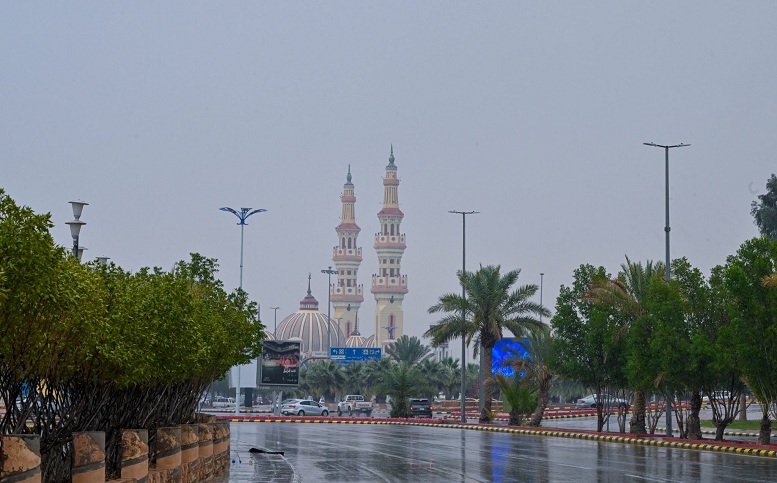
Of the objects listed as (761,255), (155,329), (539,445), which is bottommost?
(539,445)

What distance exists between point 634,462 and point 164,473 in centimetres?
1479

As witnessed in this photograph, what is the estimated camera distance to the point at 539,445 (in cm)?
3875

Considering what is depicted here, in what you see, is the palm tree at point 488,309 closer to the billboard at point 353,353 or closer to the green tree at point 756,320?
the green tree at point 756,320

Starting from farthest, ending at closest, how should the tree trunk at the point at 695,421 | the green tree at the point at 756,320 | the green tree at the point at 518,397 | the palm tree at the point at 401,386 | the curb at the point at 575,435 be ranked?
the palm tree at the point at 401,386 < the green tree at the point at 518,397 < the tree trunk at the point at 695,421 < the green tree at the point at 756,320 < the curb at the point at 575,435

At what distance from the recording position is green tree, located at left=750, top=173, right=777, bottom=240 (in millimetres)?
74750

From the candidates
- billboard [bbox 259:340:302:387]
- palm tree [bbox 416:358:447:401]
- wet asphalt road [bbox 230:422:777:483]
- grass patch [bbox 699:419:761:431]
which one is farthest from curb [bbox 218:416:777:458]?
palm tree [bbox 416:358:447:401]

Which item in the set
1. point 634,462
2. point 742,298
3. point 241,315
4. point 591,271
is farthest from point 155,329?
point 591,271

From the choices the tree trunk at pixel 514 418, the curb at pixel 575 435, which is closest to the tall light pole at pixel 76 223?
the curb at pixel 575 435

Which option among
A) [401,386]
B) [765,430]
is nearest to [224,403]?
[401,386]

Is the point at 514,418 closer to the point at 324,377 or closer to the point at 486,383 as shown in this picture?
the point at 486,383

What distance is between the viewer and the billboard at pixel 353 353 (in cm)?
12631

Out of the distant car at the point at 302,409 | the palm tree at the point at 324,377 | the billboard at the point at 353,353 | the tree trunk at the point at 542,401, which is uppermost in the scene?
the billboard at the point at 353,353

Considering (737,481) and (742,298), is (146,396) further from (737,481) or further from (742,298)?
(742,298)

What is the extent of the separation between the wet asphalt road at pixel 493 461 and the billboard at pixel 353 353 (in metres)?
83.5
